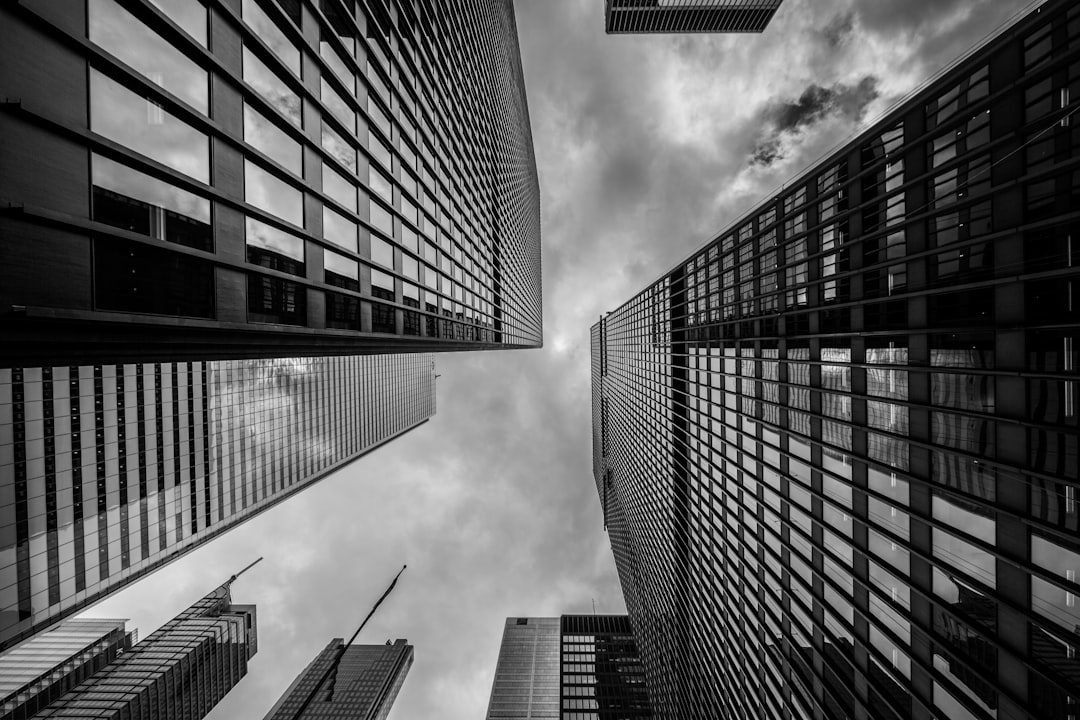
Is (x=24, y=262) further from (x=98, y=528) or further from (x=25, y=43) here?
(x=98, y=528)

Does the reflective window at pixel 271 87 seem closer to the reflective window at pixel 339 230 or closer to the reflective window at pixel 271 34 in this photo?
the reflective window at pixel 271 34

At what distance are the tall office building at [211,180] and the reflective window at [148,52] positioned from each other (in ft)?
0.15

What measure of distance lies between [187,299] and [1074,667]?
28704 mm

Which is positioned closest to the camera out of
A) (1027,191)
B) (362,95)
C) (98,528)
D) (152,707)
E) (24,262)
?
(24,262)

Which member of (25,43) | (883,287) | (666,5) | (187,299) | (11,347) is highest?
(666,5)

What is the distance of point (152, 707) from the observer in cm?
10012

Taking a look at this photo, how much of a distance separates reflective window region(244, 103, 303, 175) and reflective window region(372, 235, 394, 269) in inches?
244

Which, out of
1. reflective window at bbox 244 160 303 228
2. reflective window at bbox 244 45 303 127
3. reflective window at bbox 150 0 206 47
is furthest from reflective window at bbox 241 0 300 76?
reflective window at bbox 244 160 303 228

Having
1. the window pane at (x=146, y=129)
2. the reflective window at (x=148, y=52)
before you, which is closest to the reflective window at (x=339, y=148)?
the reflective window at (x=148, y=52)

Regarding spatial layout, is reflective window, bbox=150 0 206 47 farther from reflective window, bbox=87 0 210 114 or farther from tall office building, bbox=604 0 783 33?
tall office building, bbox=604 0 783 33

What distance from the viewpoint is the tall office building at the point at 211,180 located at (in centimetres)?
837

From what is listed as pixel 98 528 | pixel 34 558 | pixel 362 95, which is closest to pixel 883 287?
pixel 362 95

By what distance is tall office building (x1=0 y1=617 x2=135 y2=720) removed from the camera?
81688 millimetres

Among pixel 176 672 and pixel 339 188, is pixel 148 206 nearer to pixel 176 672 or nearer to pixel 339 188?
pixel 339 188
